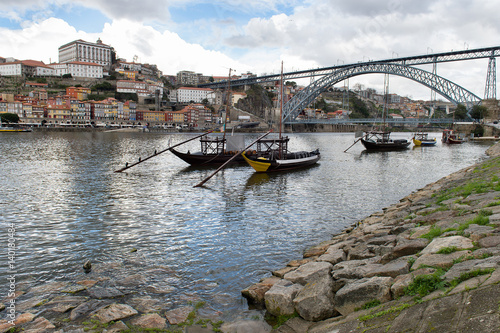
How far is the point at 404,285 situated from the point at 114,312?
12.9 ft

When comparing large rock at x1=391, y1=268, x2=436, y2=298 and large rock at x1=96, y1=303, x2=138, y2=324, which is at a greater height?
large rock at x1=391, y1=268, x2=436, y2=298

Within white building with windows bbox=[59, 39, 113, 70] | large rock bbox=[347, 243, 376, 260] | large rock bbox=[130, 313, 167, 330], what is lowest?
large rock bbox=[130, 313, 167, 330]

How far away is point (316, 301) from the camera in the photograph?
4.48 meters

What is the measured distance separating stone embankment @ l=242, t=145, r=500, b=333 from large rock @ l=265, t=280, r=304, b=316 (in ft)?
0.04

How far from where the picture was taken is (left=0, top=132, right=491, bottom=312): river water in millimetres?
7059

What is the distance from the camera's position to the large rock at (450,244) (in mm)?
4492

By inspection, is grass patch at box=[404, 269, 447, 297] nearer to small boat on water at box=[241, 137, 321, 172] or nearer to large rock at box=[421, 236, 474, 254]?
large rock at box=[421, 236, 474, 254]

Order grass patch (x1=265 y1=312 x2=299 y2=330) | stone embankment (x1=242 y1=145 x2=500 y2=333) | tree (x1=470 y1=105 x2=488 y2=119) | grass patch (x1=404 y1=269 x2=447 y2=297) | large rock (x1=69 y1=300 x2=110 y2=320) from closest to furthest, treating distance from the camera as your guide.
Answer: stone embankment (x1=242 y1=145 x2=500 y2=333) < grass patch (x1=404 y1=269 x2=447 y2=297) < grass patch (x1=265 y1=312 x2=299 y2=330) < large rock (x1=69 y1=300 x2=110 y2=320) < tree (x1=470 y1=105 x2=488 y2=119)

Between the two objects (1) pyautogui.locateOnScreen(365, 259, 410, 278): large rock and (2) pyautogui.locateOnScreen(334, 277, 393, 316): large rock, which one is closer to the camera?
(2) pyautogui.locateOnScreen(334, 277, 393, 316): large rock

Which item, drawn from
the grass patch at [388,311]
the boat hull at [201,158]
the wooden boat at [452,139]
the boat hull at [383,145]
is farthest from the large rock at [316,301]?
the wooden boat at [452,139]

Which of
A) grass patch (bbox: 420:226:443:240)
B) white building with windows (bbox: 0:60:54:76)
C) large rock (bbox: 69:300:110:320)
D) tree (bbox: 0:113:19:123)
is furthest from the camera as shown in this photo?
white building with windows (bbox: 0:60:54:76)

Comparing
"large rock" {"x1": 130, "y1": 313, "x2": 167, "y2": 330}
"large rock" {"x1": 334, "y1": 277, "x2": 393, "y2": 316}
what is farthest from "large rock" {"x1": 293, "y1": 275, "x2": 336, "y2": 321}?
"large rock" {"x1": 130, "y1": 313, "x2": 167, "y2": 330}

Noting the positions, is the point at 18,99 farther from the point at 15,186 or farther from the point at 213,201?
the point at 213,201

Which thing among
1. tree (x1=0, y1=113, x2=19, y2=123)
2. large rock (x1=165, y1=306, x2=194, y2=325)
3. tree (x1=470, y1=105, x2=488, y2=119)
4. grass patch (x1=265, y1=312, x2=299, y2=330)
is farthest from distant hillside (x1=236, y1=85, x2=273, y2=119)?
grass patch (x1=265, y1=312, x2=299, y2=330)
